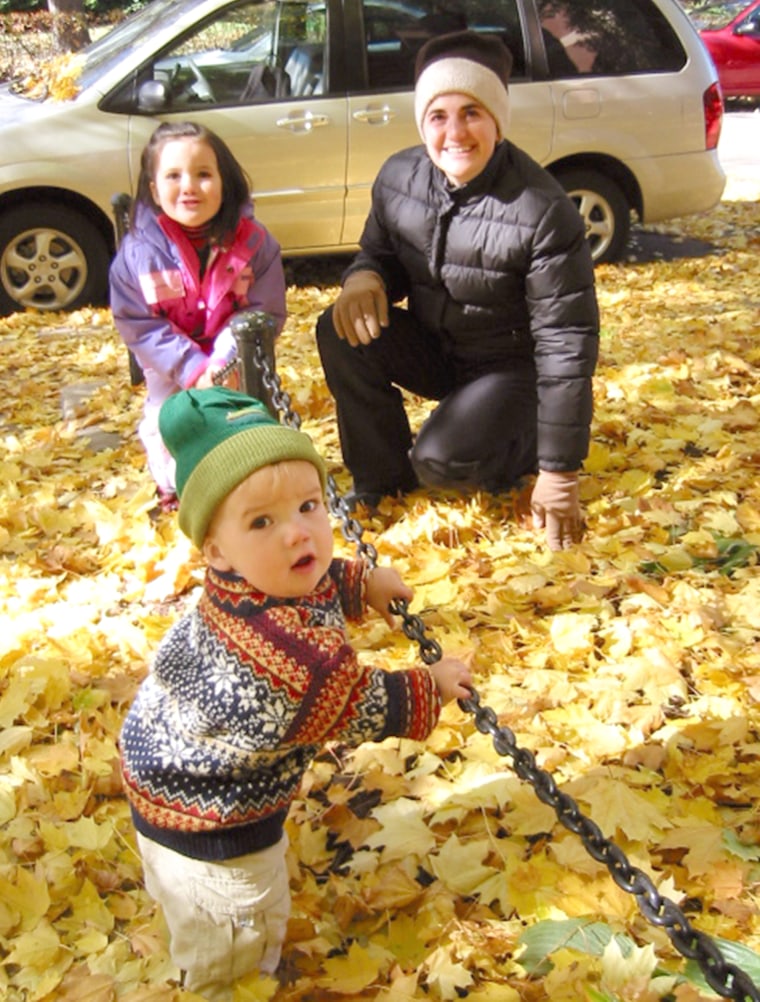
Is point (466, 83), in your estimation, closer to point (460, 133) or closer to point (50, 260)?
point (460, 133)

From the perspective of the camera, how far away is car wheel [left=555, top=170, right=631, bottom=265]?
7.30 meters

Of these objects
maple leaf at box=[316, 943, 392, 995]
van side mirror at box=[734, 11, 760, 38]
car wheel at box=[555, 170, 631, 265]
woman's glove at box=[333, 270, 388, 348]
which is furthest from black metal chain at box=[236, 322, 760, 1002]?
van side mirror at box=[734, 11, 760, 38]

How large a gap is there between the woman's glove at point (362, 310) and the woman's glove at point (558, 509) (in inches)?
29.9

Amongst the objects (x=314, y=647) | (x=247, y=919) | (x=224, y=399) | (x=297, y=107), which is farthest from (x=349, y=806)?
(x=297, y=107)

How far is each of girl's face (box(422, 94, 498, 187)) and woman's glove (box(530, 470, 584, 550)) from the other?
3.30 feet

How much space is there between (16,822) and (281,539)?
130 cm

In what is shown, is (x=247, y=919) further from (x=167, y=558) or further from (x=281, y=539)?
(x=167, y=558)

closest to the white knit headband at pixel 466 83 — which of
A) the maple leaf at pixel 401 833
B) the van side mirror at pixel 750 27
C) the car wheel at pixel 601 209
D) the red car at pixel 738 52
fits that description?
the maple leaf at pixel 401 833

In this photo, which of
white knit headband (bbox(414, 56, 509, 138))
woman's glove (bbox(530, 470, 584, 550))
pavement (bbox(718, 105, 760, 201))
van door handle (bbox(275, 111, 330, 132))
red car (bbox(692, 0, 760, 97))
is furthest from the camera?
red car (bbox(692, 0, 760, 97))

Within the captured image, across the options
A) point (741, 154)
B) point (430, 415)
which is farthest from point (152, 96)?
point (741, 154)

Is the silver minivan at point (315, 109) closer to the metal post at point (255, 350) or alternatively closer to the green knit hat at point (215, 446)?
the metal post at point (255, 350)

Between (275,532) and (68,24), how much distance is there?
46.6 feet

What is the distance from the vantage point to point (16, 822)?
2.50m

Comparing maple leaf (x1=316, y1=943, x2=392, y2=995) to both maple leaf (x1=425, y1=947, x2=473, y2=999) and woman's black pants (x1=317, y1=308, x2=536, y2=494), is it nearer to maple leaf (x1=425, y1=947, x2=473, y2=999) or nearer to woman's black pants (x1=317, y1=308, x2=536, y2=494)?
maple leaf (x1=425, y1=947, x2=473, y2=999)
